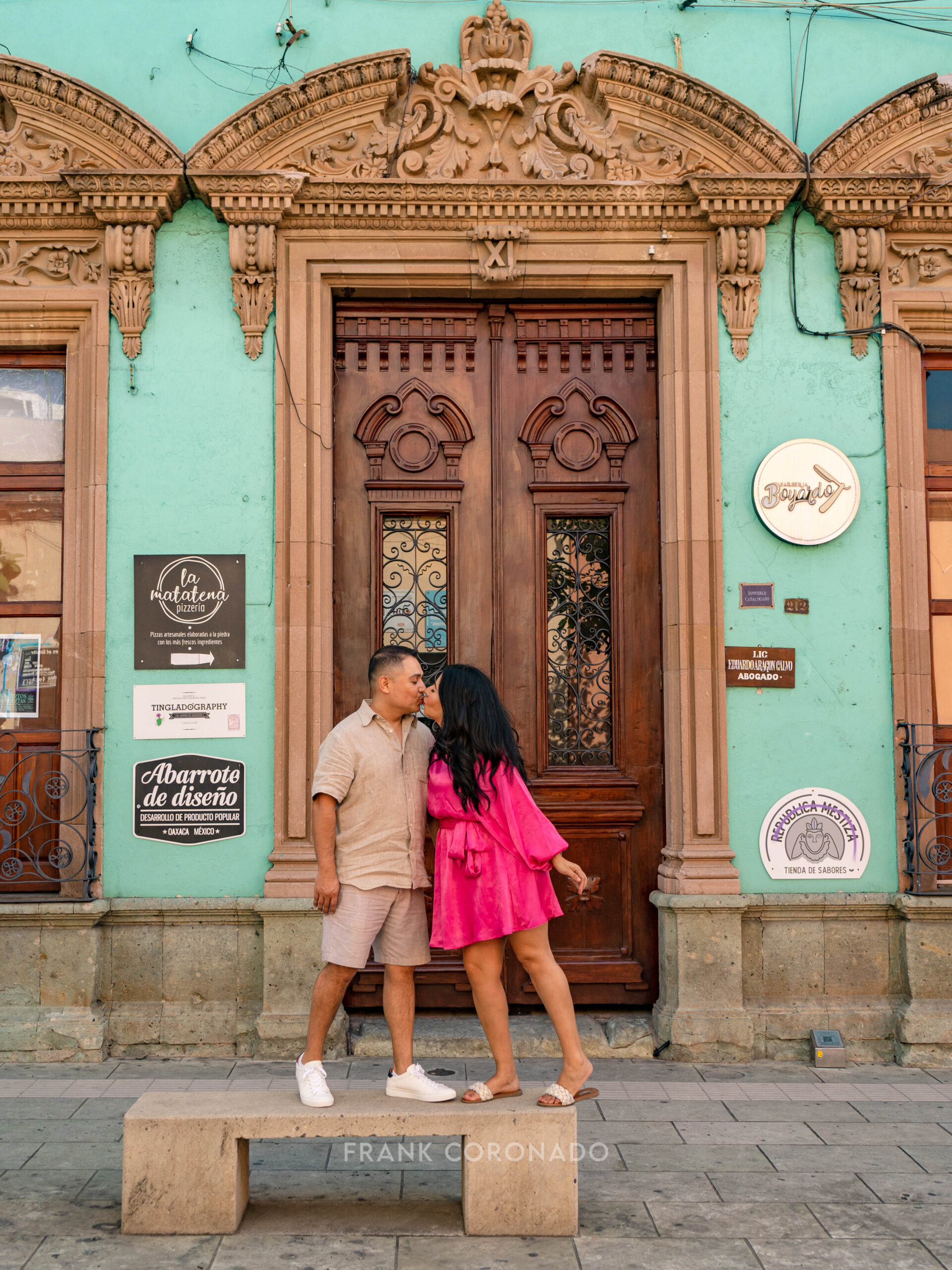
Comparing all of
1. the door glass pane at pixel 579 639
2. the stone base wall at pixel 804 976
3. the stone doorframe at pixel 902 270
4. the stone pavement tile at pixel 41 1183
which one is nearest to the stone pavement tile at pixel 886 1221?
the stone base wall at pixel 804 976

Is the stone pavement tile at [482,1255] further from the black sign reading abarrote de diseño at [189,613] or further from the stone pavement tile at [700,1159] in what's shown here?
the black sign reading abarrote de diseño at [189,613]

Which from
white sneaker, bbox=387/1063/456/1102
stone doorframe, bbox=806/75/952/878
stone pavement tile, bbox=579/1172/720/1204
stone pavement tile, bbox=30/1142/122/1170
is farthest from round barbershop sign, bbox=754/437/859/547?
stone pavement tile, bbox=30/1142/122/1170

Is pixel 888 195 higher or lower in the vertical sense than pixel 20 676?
higher

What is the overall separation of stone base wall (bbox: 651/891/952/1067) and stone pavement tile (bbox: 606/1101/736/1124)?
790 mm

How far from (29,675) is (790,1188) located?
5160 millimetres

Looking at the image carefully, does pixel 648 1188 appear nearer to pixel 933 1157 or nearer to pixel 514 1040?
pixel 933 1157

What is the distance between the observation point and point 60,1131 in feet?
17.8

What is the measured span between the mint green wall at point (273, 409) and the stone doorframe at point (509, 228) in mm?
148

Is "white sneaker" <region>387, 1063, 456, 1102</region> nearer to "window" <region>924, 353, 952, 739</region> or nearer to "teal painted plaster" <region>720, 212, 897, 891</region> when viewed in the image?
"teal painted plaster" <region>720, 212, 897, 891</region>

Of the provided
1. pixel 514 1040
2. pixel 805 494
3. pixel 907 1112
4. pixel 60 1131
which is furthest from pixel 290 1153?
pixel 805 494

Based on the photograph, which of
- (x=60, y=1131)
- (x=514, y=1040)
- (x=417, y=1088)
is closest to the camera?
(x=417, y=1088)

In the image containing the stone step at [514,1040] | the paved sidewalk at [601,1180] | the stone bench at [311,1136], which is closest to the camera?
the paved sidewalk at [601,1180]

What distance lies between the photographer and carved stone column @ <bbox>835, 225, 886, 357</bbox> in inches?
282

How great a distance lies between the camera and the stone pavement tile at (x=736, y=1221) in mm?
4281
